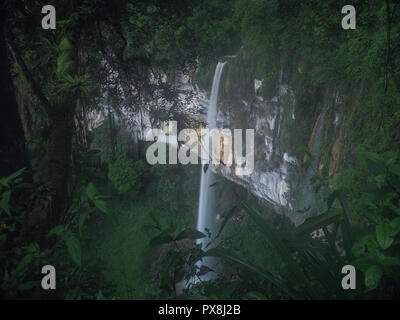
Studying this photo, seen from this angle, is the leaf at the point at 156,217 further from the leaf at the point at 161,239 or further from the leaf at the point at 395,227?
the leaf at the point at 395,227

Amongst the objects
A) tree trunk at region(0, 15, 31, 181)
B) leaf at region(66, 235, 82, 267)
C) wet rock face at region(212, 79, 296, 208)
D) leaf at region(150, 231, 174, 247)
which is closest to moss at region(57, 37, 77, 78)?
tree trunk at region(0, 15, 31, 181)

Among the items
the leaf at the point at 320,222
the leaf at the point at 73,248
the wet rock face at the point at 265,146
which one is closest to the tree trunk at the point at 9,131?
the leaf at the point at 73,248

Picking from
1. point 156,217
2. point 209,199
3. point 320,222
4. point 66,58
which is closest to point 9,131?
point 66,58

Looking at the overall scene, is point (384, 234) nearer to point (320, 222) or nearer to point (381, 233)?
point (381, 233)

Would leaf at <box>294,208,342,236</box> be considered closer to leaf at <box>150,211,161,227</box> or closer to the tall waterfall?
leaf at <box>150,211,161,227</box>

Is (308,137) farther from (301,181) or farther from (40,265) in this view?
(40,265)

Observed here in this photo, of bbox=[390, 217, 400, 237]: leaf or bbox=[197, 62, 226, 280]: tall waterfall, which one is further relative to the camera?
bbox=[197, 62, 226, 280]: tall waterfall

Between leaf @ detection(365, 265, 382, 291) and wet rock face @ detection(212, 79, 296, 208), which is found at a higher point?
wet rock face @ detection(212, 79, 296, 208)

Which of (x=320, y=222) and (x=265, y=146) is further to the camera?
(x=265, y=146)
